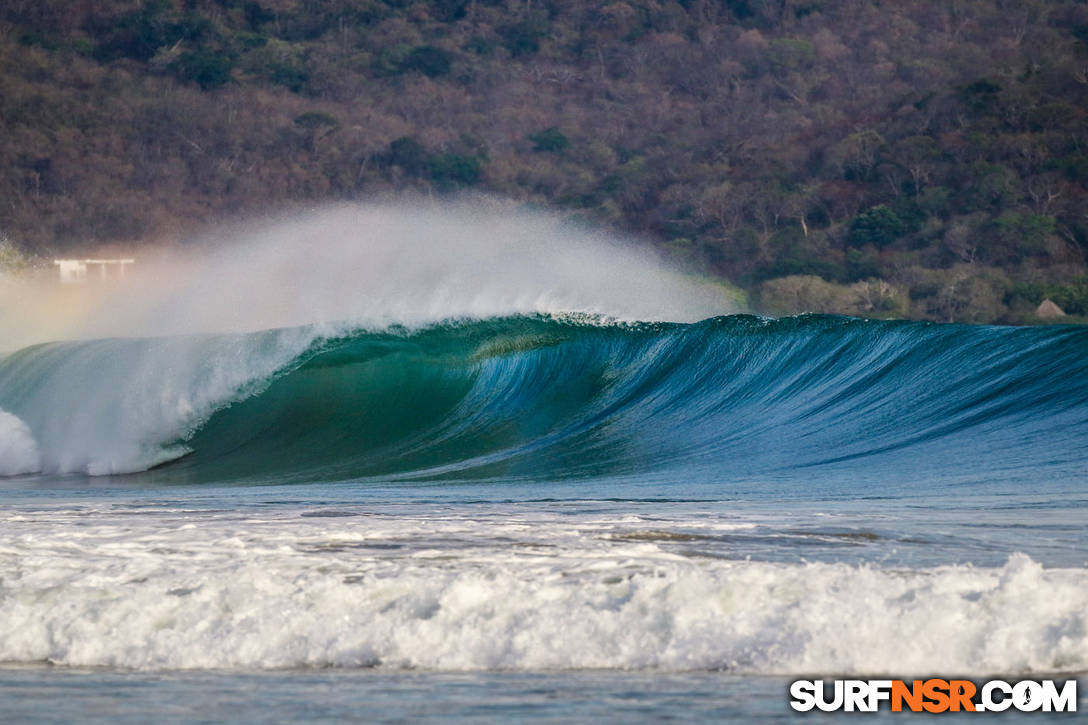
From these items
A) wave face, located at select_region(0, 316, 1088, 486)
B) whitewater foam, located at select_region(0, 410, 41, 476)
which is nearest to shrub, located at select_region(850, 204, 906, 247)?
wave face, located at select_region(0, 316, 1088, 486)

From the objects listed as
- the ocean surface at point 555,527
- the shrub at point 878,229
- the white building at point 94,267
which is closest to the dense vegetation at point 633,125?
the shrub at point 878,229

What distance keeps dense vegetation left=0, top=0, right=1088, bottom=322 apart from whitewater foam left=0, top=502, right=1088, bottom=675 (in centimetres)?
5063

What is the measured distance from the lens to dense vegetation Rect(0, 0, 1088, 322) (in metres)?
63.1

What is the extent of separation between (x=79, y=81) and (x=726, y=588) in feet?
267

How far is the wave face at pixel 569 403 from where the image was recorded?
11047 millimetres

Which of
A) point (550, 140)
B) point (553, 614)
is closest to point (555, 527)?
point (553, 614)

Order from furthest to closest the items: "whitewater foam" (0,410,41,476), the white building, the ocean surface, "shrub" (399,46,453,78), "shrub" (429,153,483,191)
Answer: "shrub" (399,46,453,78)
"shrub" (429,153,483,191)
the white building
"whitewater foam" (0,410,41,476)
the ocean surface

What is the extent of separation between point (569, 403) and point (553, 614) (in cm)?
1019

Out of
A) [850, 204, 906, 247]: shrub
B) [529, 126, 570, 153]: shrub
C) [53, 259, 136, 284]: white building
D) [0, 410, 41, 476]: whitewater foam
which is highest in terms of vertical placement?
[529, 126, 570, 153]: shrub

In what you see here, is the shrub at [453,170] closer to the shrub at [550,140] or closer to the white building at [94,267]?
the shrub at [550,140]

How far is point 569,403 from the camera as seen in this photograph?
1505cm

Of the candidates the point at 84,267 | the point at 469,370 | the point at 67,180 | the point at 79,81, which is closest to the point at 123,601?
the point at 469,370

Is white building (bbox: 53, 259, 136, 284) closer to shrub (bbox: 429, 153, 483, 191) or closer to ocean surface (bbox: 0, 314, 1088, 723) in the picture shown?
shrub (bbox: 429, 153, 483, 191)

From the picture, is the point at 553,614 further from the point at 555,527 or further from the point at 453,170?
the point at 453,170
